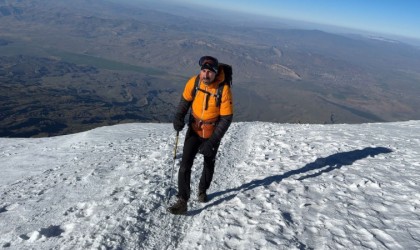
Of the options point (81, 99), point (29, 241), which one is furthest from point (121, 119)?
point (29, 241)

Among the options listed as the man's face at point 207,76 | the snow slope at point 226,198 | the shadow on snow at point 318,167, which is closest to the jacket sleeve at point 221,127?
the man's face at point 207,76

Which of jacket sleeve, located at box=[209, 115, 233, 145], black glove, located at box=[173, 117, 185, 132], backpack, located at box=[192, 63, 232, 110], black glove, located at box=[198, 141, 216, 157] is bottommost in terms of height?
black glove, located at box=[198, 141, 216, 157]

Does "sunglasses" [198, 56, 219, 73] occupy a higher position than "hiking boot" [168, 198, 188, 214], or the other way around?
"sunglasses" [198, 56, 219, 73]

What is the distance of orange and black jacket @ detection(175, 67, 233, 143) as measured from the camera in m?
6.89

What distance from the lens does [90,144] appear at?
14.7m

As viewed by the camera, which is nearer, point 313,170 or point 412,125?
point 313,170

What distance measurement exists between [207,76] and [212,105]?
624mm

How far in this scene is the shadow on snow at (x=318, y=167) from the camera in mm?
8773

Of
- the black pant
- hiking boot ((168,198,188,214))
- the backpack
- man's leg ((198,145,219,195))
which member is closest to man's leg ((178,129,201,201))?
the black pant

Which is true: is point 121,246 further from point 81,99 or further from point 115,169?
point 81,99

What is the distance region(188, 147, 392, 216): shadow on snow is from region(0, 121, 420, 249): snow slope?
31 mm

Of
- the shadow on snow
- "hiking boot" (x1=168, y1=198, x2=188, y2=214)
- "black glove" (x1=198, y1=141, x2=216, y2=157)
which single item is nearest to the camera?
"black glove" (x1=198, y1=141, x2=216, y2=157)

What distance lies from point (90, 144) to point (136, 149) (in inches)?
98.9

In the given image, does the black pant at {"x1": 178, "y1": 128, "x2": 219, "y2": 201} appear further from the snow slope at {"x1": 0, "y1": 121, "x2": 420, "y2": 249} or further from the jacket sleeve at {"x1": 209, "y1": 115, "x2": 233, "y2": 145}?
the snow slope at {"x1": 0, "y1": 121, "x2": 420, "y2": 249}
